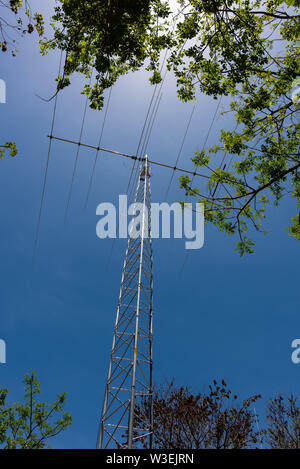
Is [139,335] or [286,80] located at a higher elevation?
[286,80]

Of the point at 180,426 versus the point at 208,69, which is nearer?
the point at 208,69

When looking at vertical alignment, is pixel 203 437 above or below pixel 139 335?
below

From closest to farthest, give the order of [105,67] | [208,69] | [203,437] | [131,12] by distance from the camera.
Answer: [131,12]
[105,67]
[208,69]
[203,437]

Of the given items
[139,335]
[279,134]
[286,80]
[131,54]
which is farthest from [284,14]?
[139,335]

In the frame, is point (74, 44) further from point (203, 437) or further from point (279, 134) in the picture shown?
point (203, 437)

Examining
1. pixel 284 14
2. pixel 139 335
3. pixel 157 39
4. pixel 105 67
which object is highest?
pixel 157 39

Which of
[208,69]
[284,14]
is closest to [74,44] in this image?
[208,69]

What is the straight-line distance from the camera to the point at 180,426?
1478 centimetres

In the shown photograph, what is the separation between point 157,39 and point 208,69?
5.63 ft

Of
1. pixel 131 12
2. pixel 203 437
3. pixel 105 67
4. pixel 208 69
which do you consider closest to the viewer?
pixel 131 12

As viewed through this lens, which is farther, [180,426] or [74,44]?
[180,426]

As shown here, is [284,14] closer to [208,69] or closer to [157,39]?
[208,69]

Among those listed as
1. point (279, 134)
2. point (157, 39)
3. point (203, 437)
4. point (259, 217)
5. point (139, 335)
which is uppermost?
point (157, 39)

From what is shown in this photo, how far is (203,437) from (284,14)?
16.8 m
